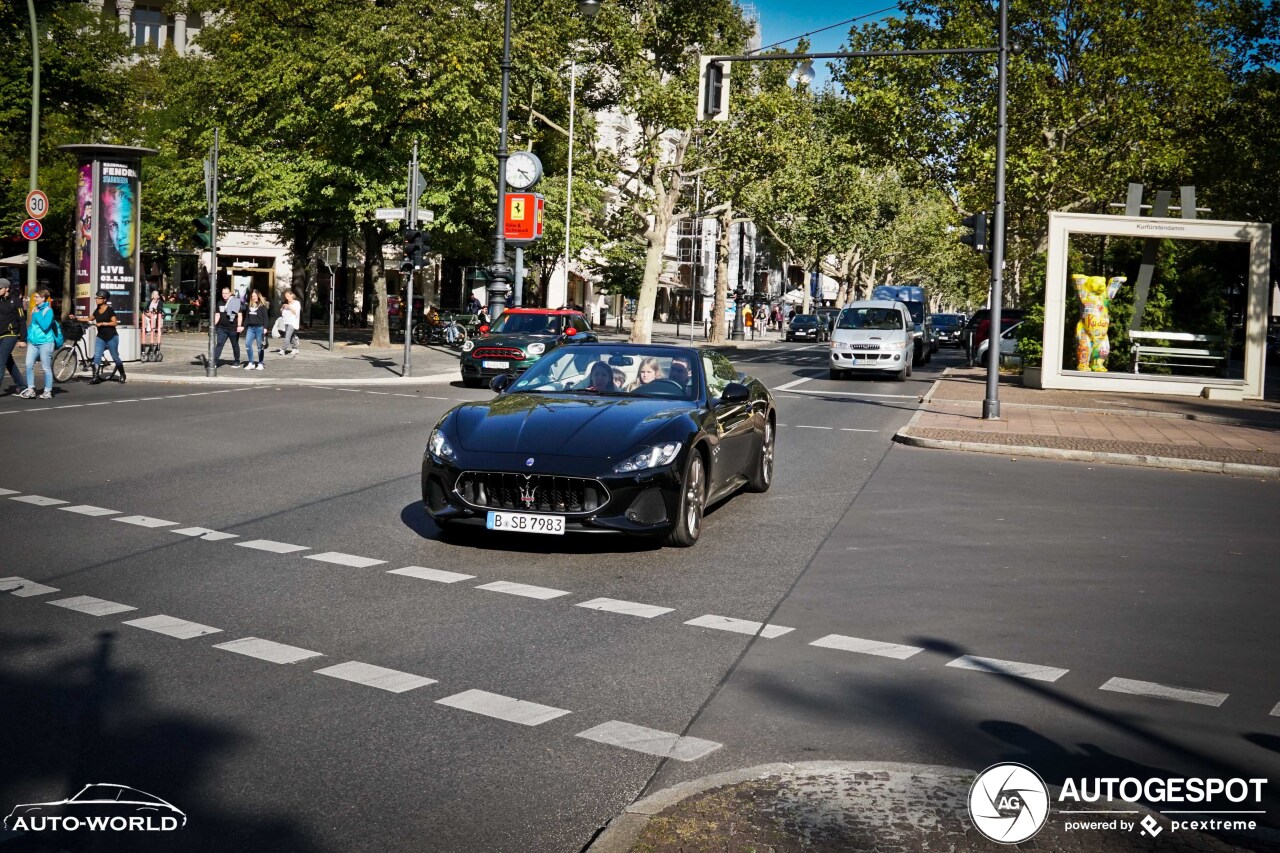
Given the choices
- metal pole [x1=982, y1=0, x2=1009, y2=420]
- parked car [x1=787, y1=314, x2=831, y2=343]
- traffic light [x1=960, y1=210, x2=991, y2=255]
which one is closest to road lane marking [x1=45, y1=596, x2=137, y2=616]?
metal pole [x1=982, y1=0, x2=1009, y2=420]

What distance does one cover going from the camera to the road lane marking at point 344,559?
27.8ft

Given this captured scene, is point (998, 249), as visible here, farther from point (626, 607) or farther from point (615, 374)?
point (626, 607)

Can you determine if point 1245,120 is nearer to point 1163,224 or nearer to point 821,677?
point 1163,224

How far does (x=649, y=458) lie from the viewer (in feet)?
28.7

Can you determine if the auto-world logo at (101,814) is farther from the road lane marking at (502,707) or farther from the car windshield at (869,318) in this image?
the car windshield at (869,318)

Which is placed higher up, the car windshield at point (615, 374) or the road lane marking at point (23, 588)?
the car windshield at point (615, 374)

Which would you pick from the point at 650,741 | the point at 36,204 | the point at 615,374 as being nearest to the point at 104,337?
the point at 36,204

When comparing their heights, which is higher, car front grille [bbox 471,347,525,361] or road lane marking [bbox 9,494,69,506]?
car front grille [bbox 471,347,525,361]

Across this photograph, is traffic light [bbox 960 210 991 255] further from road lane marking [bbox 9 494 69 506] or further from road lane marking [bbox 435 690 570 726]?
road lane marking [bbox 435 690 570 726]

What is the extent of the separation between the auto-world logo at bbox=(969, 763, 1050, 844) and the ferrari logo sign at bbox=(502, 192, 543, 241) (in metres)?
28.9

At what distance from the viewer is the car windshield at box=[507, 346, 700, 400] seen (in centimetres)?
1015

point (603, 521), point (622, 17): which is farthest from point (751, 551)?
point (622, 17)

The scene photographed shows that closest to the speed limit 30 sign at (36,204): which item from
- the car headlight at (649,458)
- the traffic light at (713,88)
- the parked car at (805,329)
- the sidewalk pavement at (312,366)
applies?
the sidewalk pavement at (312,366)

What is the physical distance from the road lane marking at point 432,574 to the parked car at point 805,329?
63.2m
